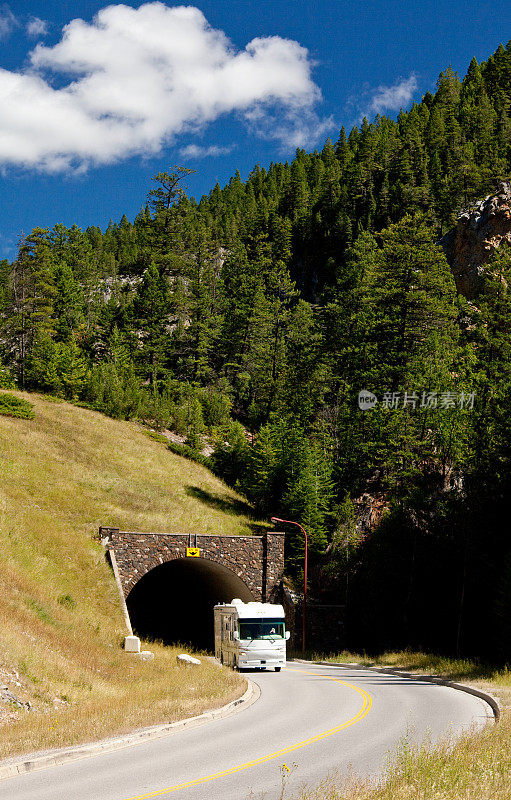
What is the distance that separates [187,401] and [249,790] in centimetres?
6506

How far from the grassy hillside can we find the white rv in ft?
12.7

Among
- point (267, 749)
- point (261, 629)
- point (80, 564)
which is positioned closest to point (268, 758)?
point (267, 749)

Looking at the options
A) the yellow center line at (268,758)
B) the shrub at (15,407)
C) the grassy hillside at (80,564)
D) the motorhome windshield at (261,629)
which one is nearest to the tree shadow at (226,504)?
the grassy hillside at (80,564)

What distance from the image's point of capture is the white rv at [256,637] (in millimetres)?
32469

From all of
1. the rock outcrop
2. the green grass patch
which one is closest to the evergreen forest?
the green grass patch

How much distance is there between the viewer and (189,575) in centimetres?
4975

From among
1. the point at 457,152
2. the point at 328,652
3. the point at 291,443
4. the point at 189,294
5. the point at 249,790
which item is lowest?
the point at 328,652

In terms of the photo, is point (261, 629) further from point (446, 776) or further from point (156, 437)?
point (156, 437)

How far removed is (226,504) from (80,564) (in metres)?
19.6

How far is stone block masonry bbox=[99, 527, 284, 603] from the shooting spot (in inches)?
1572

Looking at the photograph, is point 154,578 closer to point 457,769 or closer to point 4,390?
point 4,390

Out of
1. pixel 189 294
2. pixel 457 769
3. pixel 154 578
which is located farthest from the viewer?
pixel 189 294

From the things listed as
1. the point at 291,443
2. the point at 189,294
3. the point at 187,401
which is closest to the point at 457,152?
the point at 189,294

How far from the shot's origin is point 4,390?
65938 millimetres
